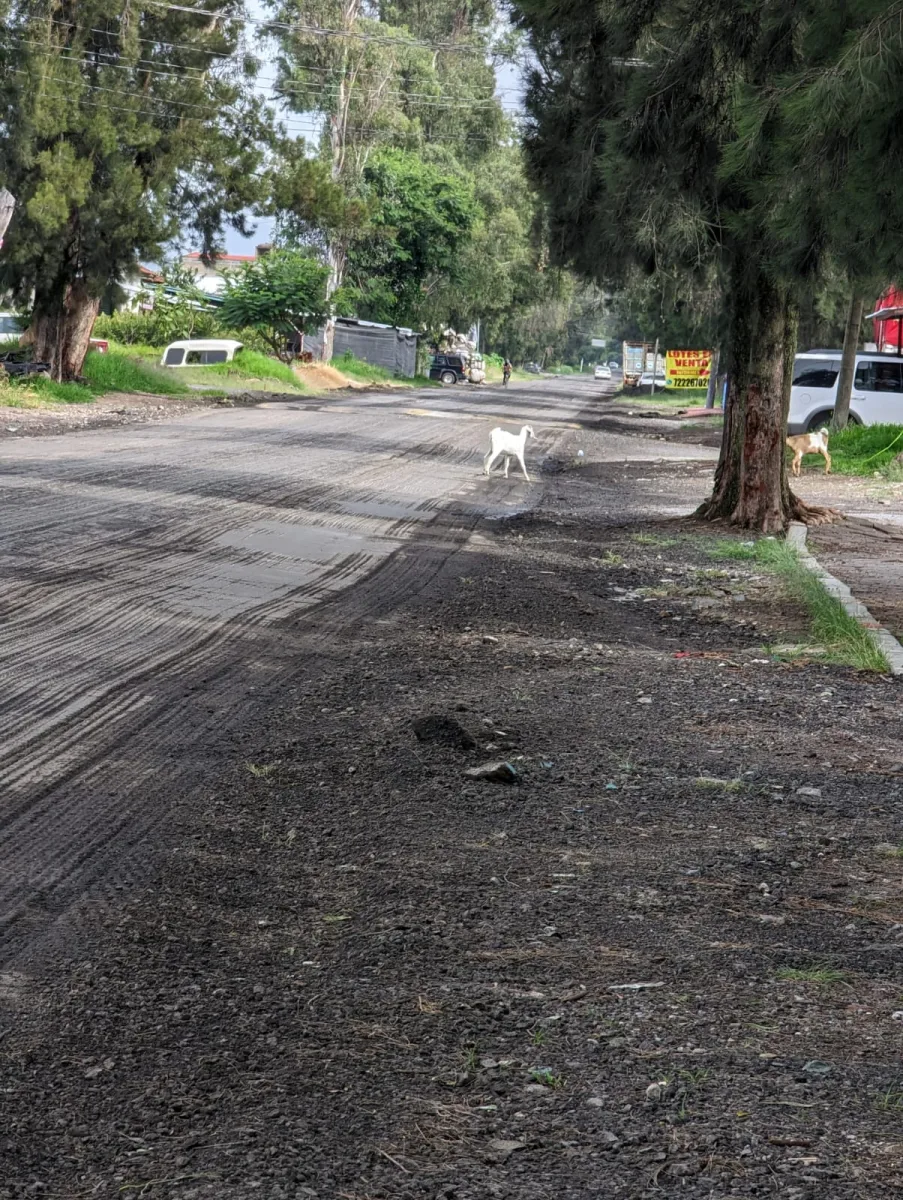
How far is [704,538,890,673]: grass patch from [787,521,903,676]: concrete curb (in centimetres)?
6

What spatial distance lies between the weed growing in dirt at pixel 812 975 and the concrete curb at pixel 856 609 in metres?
4.74

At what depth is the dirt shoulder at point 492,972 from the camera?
3.10m

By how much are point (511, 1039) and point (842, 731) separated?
3918mm

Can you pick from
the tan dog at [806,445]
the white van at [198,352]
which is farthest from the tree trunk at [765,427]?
the white van at [198,352]

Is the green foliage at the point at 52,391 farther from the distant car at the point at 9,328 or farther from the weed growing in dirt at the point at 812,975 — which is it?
the weed growing in dirt at the point at 812,975

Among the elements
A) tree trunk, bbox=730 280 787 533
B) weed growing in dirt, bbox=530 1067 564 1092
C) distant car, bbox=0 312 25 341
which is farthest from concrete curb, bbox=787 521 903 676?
distant car, bbox=0 312 25 341

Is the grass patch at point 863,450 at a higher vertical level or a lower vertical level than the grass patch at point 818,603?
higher

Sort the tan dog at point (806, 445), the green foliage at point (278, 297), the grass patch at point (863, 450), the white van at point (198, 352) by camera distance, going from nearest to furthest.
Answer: the tan dog at point (806, 445) < the grass patch at point (863, 450) < the white van at point (198, 352) < the green foliage at point (278, 297)

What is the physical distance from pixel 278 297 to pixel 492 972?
48.6 metres

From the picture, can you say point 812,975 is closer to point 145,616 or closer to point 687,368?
point 145,616

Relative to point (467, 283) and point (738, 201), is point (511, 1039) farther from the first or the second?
point (467, 283)

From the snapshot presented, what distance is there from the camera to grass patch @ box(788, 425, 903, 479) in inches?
989

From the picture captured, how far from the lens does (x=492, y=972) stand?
4.04m

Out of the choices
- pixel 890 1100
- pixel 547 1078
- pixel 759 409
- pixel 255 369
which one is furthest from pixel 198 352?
pixel 890 1100
